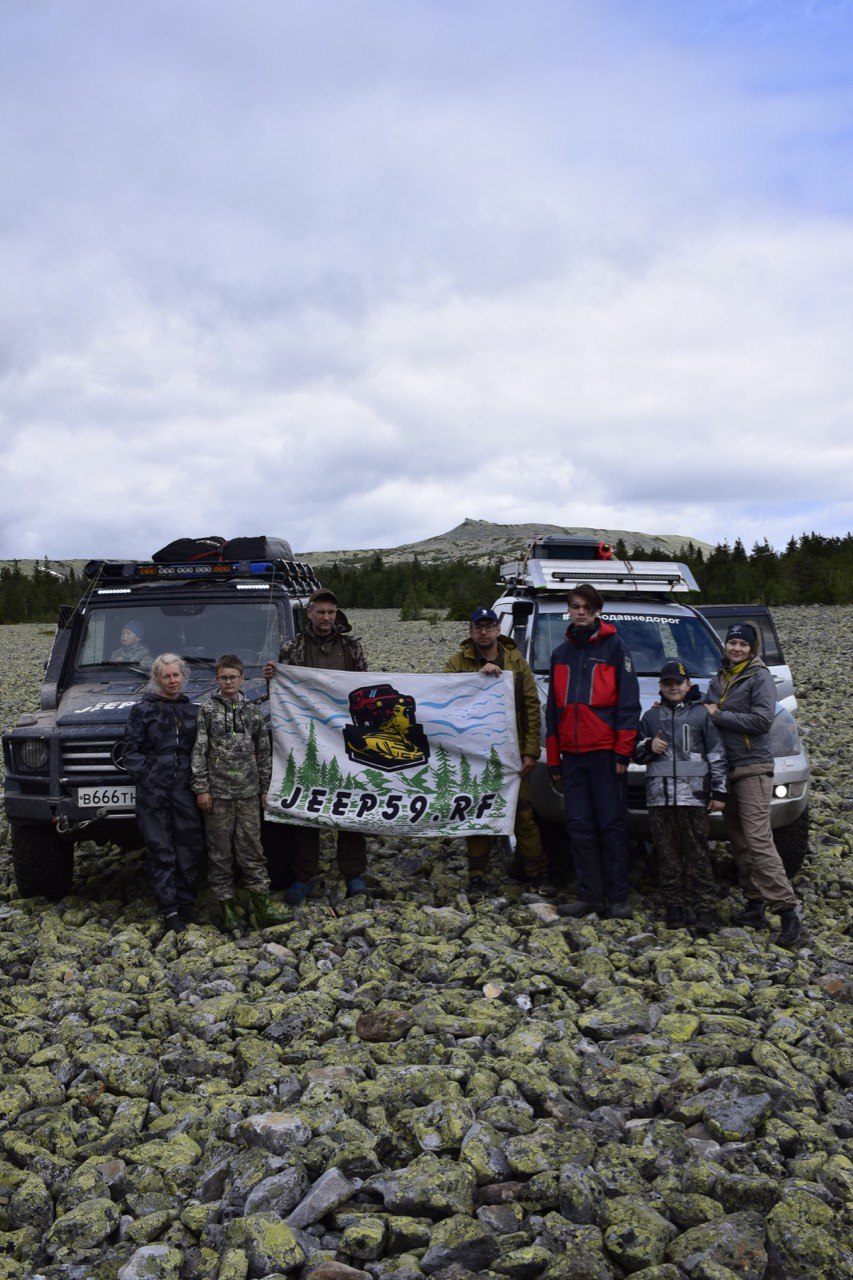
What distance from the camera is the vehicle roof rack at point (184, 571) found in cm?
942

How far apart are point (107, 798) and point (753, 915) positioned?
16.0 ft

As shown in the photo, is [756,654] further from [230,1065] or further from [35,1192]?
[35,1192]

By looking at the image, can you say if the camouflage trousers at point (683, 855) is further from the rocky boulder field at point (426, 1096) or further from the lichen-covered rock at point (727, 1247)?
the lichen-covered rock at point (727, 1247)

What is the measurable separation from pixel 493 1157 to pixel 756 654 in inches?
171

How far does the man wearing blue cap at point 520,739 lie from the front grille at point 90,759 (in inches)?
108

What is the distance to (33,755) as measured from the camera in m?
7.71

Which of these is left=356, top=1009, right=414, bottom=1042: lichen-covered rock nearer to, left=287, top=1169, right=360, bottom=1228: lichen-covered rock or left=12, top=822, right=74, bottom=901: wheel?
left=287, top=1169, right=360, bottom=1228: lichen-covered rock

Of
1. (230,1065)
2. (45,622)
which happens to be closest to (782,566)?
(45,622)

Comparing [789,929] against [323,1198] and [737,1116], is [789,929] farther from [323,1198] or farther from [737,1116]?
[323,1198]

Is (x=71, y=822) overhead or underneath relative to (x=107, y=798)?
underneath

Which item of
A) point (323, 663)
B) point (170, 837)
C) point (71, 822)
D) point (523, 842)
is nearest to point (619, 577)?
point (523, 842)

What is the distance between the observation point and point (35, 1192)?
4.05 m

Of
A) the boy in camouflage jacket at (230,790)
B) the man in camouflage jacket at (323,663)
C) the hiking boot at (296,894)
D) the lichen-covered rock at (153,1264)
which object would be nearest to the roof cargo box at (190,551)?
the man in camouflage jacket at (323,663)

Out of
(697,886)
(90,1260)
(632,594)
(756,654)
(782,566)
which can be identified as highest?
(782,566)
